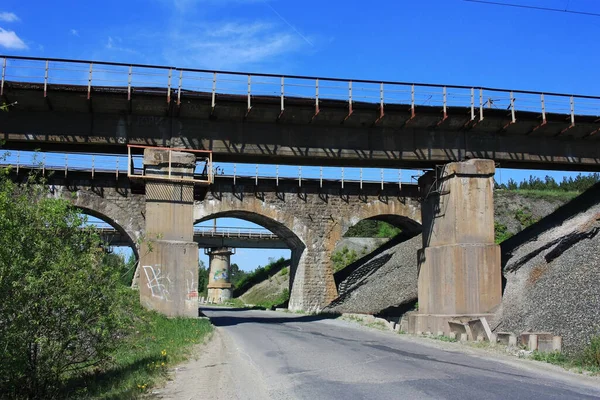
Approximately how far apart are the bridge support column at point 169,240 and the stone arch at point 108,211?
53.5ft

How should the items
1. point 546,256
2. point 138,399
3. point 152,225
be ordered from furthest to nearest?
1. point 546,256
2. point 152,225
3. point 138,399

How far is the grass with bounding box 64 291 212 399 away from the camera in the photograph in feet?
31.7

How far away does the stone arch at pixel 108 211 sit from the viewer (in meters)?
35.8

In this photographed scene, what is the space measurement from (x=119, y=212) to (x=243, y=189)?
7727 mm

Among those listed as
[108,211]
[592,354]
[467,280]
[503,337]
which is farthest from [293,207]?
[592,354]

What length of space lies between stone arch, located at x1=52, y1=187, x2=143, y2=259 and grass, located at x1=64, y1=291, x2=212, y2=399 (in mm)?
18889

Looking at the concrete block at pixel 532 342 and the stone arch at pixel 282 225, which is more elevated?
the stone arch at pixel 282 225

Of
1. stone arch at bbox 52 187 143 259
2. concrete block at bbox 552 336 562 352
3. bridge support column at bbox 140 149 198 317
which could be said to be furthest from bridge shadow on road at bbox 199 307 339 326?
concrete block at bbox 552 336 562 352

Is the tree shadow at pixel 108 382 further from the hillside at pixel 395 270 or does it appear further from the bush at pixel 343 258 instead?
the bush at pixel 343 258

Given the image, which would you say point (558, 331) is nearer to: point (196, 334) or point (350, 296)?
point (196, 334)

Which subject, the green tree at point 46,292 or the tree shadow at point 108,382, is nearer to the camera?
the green tree at point 46,292

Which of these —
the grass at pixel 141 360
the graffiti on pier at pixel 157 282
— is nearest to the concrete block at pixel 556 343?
the grass at pixel 141 360

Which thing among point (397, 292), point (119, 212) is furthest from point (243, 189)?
point (397, 292)

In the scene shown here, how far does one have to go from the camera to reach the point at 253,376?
10719 mm
